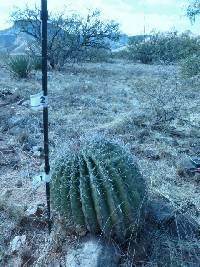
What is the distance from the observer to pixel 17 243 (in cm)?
307

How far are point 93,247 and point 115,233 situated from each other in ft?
0.54

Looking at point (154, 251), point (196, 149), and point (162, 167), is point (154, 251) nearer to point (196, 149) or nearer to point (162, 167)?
point (162, 167)

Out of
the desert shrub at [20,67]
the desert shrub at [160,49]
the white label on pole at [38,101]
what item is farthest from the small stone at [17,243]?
the desert shrub at [160,49]

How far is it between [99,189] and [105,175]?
9 cm

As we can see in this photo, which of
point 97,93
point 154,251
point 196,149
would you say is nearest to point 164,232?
point 154,251

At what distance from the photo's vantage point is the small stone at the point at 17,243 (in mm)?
3009

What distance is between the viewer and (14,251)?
299 centimetres

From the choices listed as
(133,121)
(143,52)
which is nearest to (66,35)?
(143,52)

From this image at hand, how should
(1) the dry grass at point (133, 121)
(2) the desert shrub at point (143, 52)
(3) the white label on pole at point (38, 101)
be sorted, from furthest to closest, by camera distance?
(2) the desert shrub at point (143, 52) < (1) the dry grass at point (133, 121) < (3) the white label on pole at point (38, 101)

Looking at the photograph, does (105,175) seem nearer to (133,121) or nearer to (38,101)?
(38,101)

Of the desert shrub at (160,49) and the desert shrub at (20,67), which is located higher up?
the desert shrub at (160,49)

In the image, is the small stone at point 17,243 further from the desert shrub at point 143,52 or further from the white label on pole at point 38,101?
the desert shrub at point 143,52

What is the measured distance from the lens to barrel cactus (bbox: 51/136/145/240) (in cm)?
268

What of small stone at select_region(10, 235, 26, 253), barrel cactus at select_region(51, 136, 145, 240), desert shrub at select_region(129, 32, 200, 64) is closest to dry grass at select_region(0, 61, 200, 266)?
barrel cactus at select_region(51, 136, 145, 240)
